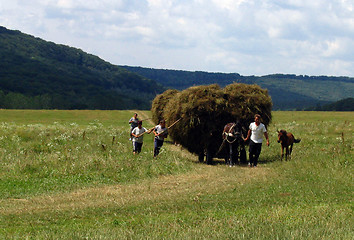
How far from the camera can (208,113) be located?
68.8 ft

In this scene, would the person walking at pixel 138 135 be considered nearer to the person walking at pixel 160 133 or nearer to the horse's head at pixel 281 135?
the person walking at pixel 160 133

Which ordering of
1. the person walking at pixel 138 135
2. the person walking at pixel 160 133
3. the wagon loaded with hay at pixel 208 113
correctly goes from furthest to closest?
the person walking at pixel 138 135
the person walking at pixel 160 133
the wagon loaded with hay at pixel 208 113

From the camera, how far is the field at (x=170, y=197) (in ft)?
27.9

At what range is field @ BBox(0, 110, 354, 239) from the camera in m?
8.49

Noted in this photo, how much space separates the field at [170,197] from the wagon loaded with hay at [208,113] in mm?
1270

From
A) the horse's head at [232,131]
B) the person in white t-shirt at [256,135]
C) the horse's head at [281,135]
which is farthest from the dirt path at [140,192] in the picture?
the horse's head at [281,135]

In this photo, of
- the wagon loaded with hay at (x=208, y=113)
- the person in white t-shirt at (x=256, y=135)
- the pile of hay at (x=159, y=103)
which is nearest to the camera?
the person in white t-shirt at (x=256, y=135)

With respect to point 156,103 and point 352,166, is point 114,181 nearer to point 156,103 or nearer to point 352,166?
point 352,166

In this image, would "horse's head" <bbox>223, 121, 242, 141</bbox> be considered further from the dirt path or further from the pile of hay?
the pile of hay

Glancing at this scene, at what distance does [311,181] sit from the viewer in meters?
14.9

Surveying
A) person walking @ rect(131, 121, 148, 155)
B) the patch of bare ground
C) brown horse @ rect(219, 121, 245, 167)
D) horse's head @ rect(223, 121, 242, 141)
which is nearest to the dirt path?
the patch of bare ground

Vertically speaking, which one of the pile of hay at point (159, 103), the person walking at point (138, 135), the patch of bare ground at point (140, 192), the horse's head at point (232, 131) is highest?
the pile of hay at point (159, 103)

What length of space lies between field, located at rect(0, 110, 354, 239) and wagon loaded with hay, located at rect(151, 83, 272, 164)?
1.27 metres

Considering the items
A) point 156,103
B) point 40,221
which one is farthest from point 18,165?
point 156,103
